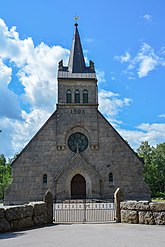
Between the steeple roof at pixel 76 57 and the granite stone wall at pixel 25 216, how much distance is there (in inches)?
909

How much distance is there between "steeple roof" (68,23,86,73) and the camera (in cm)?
3450

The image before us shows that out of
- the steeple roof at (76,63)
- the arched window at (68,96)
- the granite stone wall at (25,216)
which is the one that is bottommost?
the granite stone wall at (25,216)

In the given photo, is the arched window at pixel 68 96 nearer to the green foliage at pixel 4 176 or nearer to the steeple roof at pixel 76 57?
the steeple roof at pixel 76 57

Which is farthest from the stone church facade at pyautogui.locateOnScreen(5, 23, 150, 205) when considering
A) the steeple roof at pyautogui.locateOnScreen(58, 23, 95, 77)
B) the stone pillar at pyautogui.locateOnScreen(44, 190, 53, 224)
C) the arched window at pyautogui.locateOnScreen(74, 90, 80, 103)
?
the stone pillar at pyautogui.locateOnScreen(44, 190, 53, 224)

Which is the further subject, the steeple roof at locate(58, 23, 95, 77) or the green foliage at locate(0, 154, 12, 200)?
the green foliage at locate(0, 154, 12, 200)

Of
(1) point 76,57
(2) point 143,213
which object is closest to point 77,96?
(1) point 76,57

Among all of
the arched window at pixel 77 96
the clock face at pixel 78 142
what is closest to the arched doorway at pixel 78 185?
the clock face at pixel 78 142

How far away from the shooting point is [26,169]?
28.7 m

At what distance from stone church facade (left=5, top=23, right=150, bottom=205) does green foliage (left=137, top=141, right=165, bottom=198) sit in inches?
1104

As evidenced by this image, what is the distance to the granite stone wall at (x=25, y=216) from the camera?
10.9 m

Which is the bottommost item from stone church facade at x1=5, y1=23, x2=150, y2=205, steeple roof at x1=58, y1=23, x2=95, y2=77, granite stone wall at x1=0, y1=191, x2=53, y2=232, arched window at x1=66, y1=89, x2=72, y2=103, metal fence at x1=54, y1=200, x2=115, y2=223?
metal fence at x1=54, y1=200, x2=115, y2=223

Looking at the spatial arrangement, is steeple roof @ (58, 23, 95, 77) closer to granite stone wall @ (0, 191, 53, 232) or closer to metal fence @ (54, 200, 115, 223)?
metal fence @ (54, 200, 115, 223)

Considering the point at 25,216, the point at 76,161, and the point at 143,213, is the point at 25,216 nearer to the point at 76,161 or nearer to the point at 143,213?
the point at 143,213

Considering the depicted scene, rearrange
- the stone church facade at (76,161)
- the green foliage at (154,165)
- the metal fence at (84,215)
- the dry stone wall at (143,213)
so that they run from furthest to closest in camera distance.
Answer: the green foliage at (154,165) → the stone church facade at (76,161) → the metal fence at (84,215) → the dry stone wall at (143,213)
